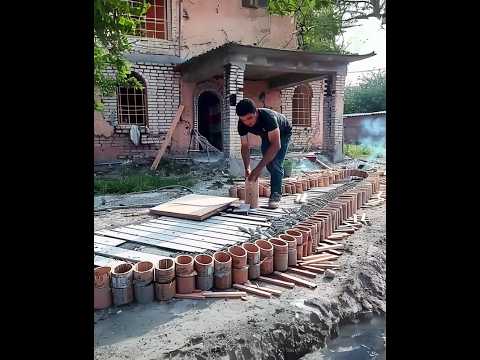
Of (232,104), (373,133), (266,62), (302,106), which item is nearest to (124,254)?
(232,104)

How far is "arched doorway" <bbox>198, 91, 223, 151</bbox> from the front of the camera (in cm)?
1472

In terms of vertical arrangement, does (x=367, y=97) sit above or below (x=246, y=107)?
above

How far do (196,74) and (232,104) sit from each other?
2455 millimetres

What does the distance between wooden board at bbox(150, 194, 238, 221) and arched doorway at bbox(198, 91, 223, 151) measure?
8847 mm

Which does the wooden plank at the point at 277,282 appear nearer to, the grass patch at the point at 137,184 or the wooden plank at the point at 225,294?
the wooden plank at the point at 225,294

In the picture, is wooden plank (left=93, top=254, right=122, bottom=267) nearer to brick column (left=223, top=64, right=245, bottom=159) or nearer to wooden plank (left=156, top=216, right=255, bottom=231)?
wooden plank (left=156, top=216, right=255, bottom=231)

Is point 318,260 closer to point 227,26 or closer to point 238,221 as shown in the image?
point 238,221

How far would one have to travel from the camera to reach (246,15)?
45.9ft

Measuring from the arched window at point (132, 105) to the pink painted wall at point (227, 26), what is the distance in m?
2.03

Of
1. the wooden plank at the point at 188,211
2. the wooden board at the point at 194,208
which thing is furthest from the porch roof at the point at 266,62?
the wooden plank at the point at 188,211

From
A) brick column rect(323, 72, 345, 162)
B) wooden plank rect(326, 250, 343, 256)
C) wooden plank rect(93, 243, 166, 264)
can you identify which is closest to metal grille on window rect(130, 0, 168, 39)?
brick column rect(323, 72, 345, 162)

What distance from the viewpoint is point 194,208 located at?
218 inches
